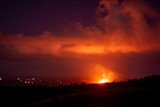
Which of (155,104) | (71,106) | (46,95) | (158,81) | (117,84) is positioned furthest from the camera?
(46,95)

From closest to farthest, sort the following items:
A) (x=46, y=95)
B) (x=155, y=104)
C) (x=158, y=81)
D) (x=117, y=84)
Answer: (x=155, y=104) < (x=158, y=81) < (x=117, y=84) < (x=46, y=95)

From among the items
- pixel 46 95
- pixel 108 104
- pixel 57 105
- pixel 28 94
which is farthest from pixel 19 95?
pixel 108 104

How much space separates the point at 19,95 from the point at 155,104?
2939cm

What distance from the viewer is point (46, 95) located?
43.8m

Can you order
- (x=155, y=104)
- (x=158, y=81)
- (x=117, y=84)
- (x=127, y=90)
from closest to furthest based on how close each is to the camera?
(x=155, y=104) → (x=127, y=90) → (x=158, y=81) → (x=117, y=84)

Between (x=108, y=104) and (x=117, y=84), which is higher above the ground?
(x=117, y=84)

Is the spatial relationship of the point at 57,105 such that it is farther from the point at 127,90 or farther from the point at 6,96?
the point at 6,96

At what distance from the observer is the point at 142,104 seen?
68.7 ft

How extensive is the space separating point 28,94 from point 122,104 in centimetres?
2719

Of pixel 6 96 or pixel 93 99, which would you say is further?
pixel 6 96

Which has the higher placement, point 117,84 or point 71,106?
point 117,84

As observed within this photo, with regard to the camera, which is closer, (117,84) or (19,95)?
(117,84)

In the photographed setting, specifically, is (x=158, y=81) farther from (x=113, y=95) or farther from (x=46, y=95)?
(x=46, y=95)

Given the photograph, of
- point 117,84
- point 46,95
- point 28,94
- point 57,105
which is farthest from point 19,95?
point 57,105
